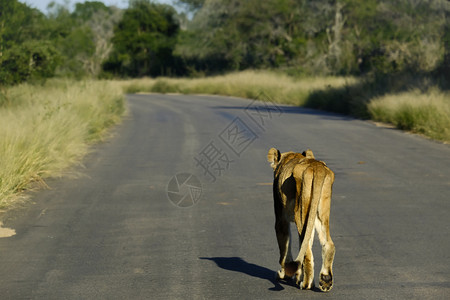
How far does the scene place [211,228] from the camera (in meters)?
7.36

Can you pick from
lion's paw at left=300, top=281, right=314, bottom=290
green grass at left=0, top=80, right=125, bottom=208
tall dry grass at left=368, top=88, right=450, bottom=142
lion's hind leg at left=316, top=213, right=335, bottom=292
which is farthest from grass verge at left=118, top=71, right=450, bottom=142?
lion's hind leg at left=316, top=213, right=335, bottom=292

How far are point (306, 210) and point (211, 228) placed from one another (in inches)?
Result: 108

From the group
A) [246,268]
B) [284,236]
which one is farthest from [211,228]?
[284,236]

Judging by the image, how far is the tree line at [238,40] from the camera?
25.1m

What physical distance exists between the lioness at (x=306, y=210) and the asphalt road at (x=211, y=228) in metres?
0.31

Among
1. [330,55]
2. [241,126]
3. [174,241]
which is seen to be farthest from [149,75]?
[174,241]

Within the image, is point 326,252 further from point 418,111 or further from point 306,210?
point 418,111

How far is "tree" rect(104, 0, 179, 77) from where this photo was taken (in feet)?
224

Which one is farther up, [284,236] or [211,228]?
[284,236]

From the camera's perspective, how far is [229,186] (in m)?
10.1

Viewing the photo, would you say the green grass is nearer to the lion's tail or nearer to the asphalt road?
the asphalt road

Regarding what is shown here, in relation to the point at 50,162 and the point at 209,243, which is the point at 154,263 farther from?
the point at 50,162

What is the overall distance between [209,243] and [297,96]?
25258 millimetres

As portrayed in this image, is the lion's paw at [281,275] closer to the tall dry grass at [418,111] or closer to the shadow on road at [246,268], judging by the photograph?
the shadow on road at [246,268]
